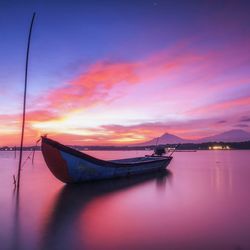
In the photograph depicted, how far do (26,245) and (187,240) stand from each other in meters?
3.87

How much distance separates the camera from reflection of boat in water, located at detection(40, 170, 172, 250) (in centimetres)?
699

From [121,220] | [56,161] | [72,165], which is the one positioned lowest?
[121,220]

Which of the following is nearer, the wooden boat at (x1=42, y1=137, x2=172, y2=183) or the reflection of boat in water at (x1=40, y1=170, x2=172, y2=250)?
the reflection of boat in water at (x1=40, y1=170, x2=172, y2=250)

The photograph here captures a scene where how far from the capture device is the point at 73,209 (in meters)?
10.9

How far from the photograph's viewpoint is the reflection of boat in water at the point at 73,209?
22.9 feet

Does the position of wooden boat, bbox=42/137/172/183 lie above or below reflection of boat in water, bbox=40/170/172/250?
above

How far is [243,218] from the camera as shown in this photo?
9844 millimetres

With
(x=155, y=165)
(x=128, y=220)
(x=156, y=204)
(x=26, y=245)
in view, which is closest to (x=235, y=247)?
(x=128, y=220)

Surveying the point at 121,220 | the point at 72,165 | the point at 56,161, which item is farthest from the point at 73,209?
the point at 56,161

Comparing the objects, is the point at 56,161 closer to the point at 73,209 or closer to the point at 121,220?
the point at 73,209

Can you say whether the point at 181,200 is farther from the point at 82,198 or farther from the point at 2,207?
the point at 2,207

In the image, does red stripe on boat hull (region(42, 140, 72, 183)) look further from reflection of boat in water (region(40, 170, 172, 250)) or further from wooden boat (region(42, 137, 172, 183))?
reflection of boat in water (region(40, 170, 172, 250))

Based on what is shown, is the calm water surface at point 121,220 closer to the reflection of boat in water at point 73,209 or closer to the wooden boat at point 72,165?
the reflection of boat in water at point 73,209

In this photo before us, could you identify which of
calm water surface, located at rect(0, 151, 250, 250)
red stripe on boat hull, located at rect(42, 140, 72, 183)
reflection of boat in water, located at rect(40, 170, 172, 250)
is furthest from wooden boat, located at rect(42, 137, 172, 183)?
calm water surface, located at rect(0, 151, 250, 250)
